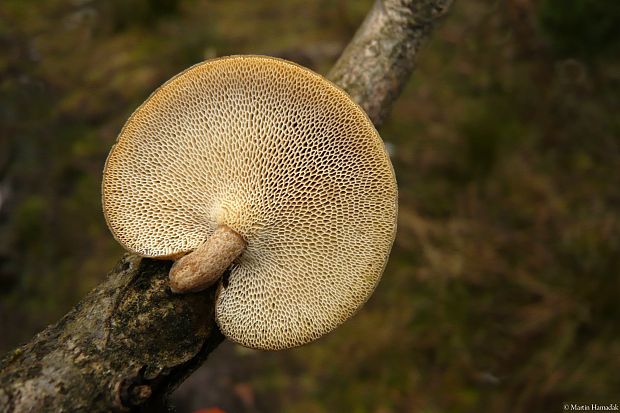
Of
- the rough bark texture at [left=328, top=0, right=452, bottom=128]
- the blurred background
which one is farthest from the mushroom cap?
the blurred background

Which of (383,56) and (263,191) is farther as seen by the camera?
(383,56)

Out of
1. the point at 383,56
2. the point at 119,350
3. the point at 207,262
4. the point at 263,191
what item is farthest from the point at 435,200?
the point at 119,350

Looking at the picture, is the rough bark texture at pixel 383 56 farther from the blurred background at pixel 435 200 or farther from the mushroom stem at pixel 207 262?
the blurred background at pixel 435 200

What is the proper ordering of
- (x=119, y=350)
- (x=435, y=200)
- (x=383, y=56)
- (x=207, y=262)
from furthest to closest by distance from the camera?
(x=435, y=200) → (x=383, y=56) → (x=207, y=262) → (x=119, y=350)

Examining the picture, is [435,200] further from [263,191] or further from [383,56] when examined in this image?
[263,191]

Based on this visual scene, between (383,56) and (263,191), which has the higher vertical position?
(383,56)

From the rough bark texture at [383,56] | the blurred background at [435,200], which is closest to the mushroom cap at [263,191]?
the rough bark texture at [383,56]
